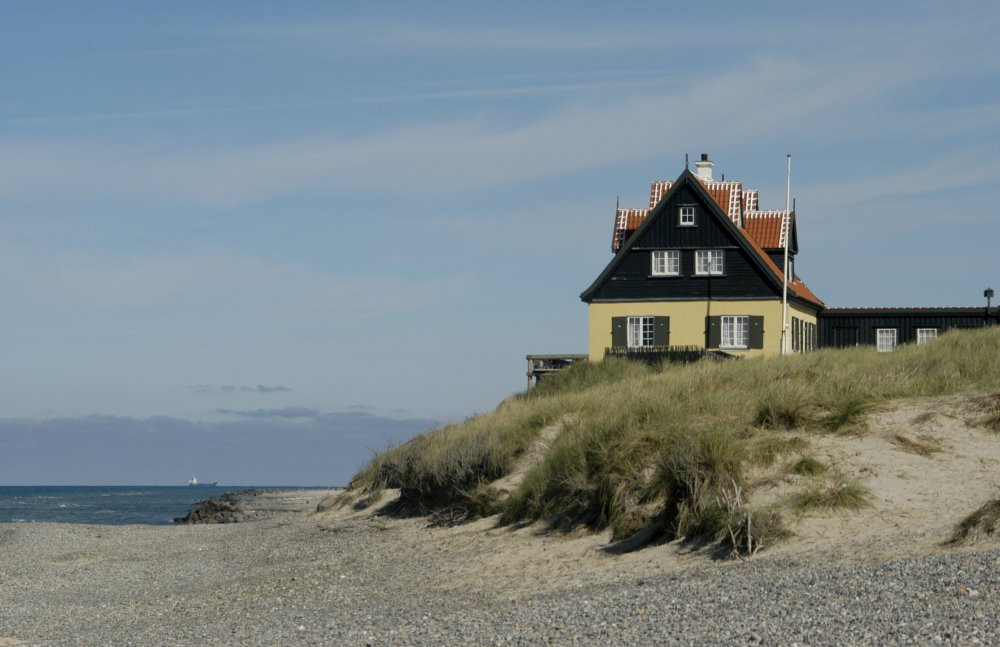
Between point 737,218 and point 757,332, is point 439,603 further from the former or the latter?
point 737,218

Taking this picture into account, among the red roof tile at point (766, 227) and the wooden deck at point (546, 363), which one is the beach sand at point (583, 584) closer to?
the wooden deck at point (546, 363)

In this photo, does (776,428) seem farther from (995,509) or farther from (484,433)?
(484,433)

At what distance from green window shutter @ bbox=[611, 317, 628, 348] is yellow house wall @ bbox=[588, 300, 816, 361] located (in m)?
0.15

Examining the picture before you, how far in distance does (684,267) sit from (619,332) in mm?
3527

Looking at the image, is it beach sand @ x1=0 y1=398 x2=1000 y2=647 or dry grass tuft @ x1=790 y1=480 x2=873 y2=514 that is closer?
beach sand @ x1=0 y1=398 x2=1000 y2=647

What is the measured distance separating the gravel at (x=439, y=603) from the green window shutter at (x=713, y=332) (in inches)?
918

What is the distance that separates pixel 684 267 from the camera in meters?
45.1

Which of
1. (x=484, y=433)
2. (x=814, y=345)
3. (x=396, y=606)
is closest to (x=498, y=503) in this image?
(x=484, y=433)

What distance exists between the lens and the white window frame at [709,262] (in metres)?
44.8

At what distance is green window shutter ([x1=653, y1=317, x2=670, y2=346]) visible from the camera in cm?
4478

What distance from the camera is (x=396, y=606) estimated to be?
1463 cm

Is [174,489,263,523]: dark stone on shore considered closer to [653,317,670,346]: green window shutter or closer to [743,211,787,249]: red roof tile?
[653,317,670,346]: green window shutter

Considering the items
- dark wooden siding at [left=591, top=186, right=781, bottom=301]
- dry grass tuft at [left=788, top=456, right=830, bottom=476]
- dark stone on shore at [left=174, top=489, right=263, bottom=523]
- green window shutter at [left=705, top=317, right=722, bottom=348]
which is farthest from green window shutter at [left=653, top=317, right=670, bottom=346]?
dry grass tuft at [left=788, top=456, right=830, bottom=476]

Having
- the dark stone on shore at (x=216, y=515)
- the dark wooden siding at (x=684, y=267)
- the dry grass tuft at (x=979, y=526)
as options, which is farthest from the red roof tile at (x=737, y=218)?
the dry grass tuft at (x=979, y=526)
